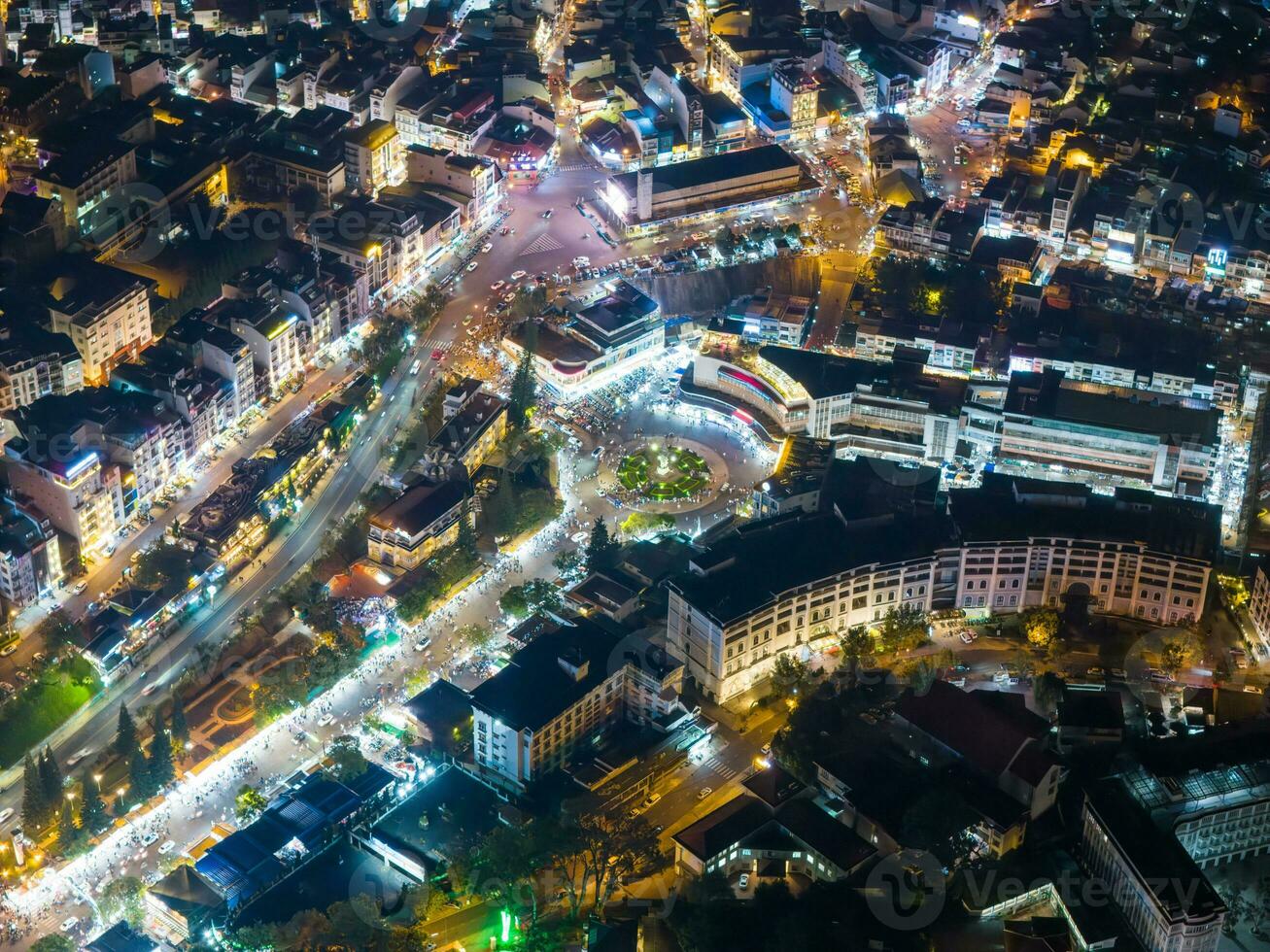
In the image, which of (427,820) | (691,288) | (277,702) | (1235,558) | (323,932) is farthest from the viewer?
(691,288)

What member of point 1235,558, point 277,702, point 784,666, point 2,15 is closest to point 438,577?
point 277,702

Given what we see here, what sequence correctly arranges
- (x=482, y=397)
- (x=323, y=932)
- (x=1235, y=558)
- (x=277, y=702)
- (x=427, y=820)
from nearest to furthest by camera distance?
(x=323, y=932), (x=427, y=820), (x=277, y=702), (x=1235, y=558), (x=482, y=397)

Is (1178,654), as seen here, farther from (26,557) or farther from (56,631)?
(26,557)

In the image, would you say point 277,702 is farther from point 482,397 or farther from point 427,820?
point 482,397

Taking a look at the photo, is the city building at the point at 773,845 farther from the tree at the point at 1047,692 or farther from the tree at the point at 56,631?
the tree at the point at 56,631

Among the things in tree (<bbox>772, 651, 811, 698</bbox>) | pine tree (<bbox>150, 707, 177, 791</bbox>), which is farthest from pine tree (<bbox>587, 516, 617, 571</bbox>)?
pine tree (<bbox>150, 707, 177, 791</bbox>)

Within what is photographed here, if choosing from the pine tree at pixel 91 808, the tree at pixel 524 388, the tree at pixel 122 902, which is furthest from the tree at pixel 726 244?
the tree at pixel 122 902

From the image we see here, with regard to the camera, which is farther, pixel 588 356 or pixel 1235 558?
pixel 588 356
